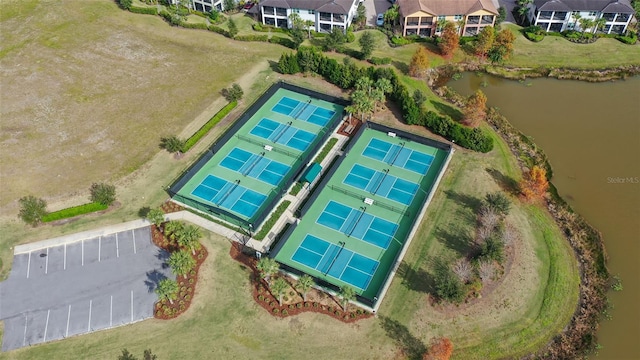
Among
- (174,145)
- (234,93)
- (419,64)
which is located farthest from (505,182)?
(174,145)

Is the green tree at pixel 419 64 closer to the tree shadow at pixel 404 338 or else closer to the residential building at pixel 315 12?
the residential building at pixel 315 12

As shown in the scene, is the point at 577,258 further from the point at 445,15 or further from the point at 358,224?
the point at 445,15

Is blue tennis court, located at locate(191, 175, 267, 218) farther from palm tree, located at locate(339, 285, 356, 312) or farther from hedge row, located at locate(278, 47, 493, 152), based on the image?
hedge row, located at locate(278, 47, 493, 152)

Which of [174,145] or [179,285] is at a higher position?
[174,145]

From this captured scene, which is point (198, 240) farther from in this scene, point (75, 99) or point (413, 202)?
point (75, 99)

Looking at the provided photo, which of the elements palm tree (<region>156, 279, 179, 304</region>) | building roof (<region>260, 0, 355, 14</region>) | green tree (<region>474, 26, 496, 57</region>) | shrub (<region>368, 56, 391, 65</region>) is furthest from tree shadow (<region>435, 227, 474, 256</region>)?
building roof (<region>260, 0, 355, 14</region>)
